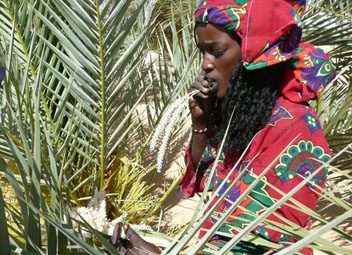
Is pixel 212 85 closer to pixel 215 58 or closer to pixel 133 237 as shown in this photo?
pixel 215 58

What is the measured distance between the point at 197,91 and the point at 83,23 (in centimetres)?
60

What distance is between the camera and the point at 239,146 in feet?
4.86

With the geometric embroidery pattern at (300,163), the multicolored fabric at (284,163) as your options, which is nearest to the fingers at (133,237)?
the multicolored fabric at (284,163)

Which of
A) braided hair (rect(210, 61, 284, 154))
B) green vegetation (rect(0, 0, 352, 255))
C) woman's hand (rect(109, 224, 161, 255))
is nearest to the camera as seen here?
woman's hand (rect(109, 224, 161, 255))

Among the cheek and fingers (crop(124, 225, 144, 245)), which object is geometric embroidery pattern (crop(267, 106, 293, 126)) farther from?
fingers (crop(124, 225, 144, 245))

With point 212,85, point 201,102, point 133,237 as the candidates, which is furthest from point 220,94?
point 133,237

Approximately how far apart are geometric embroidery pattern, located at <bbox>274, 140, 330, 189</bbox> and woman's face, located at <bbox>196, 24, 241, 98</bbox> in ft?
0.84

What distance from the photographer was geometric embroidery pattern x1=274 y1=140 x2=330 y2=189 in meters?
1.32

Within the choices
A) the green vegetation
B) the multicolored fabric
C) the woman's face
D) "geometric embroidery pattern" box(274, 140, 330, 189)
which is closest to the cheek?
the woman's face

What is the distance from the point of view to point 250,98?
1462 mm

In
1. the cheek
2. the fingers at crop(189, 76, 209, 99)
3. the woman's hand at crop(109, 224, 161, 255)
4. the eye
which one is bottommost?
the woman's hand at crop(109, 224, 161, 255)

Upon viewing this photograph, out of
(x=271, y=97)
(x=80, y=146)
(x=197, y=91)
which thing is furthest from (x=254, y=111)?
(x=80, y=146)

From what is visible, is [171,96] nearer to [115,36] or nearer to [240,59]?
[115,36]

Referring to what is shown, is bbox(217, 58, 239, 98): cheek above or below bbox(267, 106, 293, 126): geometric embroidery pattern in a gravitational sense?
above
